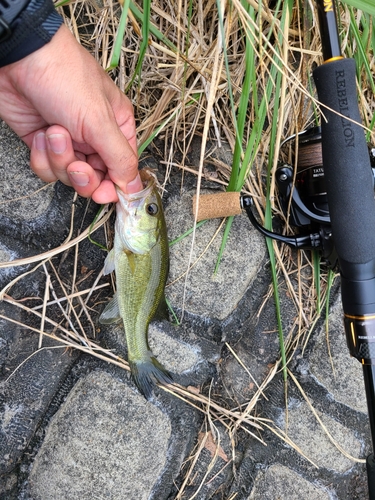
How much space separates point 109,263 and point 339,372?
112 cm

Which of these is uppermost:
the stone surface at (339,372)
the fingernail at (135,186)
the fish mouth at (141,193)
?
the fingernail at (135,186)

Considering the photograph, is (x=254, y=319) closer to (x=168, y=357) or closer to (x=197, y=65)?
(x=168, y=357)

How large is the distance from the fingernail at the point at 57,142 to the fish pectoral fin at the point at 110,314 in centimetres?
64

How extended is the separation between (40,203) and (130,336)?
64 centimetres

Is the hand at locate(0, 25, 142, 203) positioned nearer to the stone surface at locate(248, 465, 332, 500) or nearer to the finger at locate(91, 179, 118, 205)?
the finger at locate(91, 179, 118, 205)

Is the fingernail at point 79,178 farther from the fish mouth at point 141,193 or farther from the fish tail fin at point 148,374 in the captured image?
the fish tail fin at point 148,374

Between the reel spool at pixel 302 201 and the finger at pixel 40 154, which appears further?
the reel spool at pixel 302 201

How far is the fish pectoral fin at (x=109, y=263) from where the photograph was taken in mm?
1826

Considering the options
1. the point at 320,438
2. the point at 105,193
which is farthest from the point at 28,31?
the point at 320,438

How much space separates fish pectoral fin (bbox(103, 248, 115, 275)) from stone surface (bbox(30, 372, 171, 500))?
43 centimetres

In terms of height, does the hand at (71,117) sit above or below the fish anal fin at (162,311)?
above

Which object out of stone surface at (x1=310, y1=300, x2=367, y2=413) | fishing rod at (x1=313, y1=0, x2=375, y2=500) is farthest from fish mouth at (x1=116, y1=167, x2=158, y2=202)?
stone surface at (x1=310, y1=300, x2=367, y2=413)

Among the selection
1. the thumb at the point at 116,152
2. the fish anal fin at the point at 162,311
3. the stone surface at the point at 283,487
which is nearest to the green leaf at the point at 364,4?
the thumb at the point at 116,152

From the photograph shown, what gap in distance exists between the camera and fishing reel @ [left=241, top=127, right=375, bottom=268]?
184 cm
